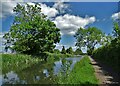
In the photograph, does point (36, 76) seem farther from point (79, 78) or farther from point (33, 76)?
point (79, 78)

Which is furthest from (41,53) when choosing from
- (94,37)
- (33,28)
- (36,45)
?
(94,37)

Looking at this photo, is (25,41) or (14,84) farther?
(25,41)

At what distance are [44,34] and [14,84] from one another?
1466 inches

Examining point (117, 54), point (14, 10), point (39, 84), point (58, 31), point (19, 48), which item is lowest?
point (39, 84)

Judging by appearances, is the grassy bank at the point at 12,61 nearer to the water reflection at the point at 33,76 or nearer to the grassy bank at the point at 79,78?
the water reflection at the point at 33,76

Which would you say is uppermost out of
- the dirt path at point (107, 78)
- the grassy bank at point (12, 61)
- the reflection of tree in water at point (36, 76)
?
the grassy bank at point (12, 61)

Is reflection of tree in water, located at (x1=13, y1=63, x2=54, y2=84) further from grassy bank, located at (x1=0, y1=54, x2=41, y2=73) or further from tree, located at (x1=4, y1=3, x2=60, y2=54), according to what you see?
tree, located at (x1=4, y1=3, x2=60, y2=54)

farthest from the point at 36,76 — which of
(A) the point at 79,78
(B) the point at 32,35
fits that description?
(B) the point at 32,35

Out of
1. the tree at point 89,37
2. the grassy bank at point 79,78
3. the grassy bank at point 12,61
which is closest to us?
the grassy bank at point 79,78

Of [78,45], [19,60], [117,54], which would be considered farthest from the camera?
[78,45]

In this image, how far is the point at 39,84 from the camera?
57.5 feet

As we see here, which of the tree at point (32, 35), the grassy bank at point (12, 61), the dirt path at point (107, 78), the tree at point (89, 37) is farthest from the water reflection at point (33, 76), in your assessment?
the tree at point (89, 37)

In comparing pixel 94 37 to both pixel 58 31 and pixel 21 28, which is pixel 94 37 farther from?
pixel 21 28

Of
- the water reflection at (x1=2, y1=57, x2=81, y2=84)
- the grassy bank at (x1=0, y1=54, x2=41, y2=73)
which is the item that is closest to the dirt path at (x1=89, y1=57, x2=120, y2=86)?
the water reflection at (x1=2, y1=57, x2=81, y2=84)
